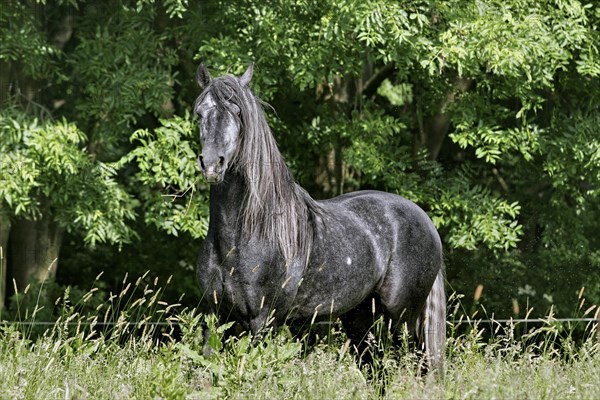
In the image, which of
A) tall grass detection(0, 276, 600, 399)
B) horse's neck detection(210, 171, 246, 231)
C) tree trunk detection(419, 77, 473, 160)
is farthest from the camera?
tree trunk detection(419, 77, 473, 160)

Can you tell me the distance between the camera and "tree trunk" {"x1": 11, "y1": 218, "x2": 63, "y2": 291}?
520 inches

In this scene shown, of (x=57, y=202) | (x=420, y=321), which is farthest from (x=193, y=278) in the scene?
(x=420, y=321)

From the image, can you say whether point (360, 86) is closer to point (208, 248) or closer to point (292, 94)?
point (292, 94)

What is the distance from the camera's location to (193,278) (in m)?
13.7

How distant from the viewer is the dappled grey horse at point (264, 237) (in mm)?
5848

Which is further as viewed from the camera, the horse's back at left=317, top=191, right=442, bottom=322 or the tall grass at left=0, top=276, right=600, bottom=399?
the horse's back at left=317, top=191, right=442, bottom=322

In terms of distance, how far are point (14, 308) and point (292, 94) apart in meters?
4.35

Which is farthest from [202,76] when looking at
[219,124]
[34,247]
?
[34,247]

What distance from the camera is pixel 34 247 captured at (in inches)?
521

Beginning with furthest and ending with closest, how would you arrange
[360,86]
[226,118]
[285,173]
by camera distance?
[360,86] → [285,173] → [226,118]

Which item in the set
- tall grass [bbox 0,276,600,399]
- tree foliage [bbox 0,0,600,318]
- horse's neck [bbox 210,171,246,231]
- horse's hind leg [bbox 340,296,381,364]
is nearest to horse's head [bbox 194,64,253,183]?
horse's neck [bbox 210,171,246,231]

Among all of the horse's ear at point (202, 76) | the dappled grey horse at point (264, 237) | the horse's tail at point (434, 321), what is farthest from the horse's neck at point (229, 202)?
the horse's tail at point (434, 321)

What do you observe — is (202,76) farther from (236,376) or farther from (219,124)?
(236,376)

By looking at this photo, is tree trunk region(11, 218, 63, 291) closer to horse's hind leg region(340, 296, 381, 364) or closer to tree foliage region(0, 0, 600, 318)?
tree foliage region(0, 0, 600, 318)
